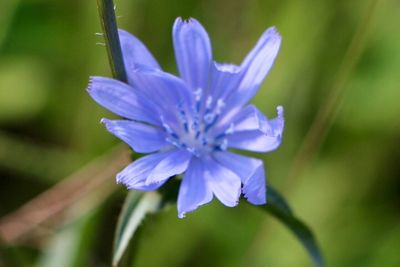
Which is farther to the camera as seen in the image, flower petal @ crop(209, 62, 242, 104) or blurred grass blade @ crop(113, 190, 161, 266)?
flower petal @ crop(209, 62, 242, 104)

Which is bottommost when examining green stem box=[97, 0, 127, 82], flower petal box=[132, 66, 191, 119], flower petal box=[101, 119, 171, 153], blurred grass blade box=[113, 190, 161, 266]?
blurred grass blade box=[113, 190, 161, 266]

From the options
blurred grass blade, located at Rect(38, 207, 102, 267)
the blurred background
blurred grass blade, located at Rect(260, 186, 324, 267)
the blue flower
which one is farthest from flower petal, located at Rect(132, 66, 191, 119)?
the blurred background

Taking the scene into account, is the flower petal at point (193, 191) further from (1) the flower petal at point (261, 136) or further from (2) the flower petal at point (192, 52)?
(2) the flower petal at point (192, 52)

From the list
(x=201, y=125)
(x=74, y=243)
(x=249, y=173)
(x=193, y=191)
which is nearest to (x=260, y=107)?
(x=74, y=243)

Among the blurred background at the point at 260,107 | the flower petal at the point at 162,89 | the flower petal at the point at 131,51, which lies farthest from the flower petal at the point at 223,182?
the blurred background at the point at 260,107

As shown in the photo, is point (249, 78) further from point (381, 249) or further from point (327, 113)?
point (381, 249)

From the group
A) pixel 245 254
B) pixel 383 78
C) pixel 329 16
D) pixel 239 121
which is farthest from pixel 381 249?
pixel 239 121

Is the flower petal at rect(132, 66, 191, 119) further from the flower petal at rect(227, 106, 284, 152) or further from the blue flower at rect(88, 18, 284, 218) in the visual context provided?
the flower petal at rect(227, 106, 284, 152)
